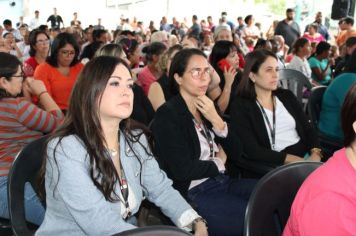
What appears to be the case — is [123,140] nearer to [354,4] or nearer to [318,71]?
[318,71]

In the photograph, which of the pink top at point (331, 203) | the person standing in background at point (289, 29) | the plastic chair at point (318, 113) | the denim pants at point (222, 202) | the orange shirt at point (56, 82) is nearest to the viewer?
the pink top at point (331, 203)

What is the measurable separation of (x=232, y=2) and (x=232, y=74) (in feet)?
52.8

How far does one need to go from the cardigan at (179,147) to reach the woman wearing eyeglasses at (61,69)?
1517 mm

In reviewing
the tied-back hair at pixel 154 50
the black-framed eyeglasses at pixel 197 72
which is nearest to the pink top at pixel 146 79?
the tied-back hair at pixel 154 50

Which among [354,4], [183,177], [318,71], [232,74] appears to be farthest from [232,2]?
[183,177]

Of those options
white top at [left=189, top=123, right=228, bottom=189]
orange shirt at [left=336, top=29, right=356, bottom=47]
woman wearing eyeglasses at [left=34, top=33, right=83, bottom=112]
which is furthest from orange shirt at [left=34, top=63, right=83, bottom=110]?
orange shirt at [left=336, top=29, right=356, bottom=47]

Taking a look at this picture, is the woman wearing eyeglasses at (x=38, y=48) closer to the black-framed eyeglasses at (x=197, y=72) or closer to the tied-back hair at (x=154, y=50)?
the tied-back hair at (x=154, y=50)

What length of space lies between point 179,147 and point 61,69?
1853 millimetres

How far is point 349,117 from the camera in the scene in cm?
122

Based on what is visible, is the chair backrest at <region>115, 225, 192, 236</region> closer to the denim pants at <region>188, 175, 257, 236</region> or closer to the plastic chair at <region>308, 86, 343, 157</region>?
the denim pants at <region>188, 175, 257, 236</region>

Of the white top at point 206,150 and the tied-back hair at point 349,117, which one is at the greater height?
the tied-back hair at point 349,117

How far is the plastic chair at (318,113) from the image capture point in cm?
310

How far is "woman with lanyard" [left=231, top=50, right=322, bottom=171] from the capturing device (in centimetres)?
251

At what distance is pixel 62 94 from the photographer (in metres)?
3.53
